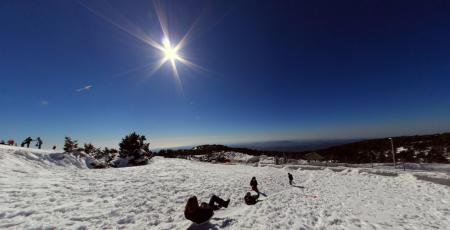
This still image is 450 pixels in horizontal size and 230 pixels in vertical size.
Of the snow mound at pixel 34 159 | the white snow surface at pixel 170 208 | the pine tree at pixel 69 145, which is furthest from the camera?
the pine tree at pixel 69 145

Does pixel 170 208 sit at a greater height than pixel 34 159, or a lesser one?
lesser

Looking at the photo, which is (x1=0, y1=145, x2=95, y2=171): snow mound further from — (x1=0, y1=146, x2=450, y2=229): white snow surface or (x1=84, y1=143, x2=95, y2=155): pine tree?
(x1=84, y1=143, x2=95, y2=155): pine tree

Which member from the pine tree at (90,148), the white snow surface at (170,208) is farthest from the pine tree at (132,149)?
the white snow surface at (170,208)

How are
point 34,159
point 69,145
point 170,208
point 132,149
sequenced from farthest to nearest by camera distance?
point 132,149 → point 69,145 → point 34,159 → point 170,208

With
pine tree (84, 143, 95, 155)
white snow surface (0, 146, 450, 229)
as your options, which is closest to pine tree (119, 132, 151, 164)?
pine tree (84, 143, 95, 155)

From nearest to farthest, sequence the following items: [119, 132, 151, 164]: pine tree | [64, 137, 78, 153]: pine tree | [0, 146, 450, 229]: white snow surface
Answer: [0, 146, 450, 229]: white snow surface, [64, 137, 78, 153]: pine tree, [119, 132, 151, 164]: pine tree

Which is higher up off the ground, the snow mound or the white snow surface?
the snow mound

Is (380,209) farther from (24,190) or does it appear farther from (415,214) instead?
(24,190)

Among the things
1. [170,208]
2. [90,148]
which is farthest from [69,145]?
[170,208]

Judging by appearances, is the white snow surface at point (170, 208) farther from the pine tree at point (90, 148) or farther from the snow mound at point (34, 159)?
the pine tree at point (90, 148)

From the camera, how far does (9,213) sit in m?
6.54

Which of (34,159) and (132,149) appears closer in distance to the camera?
(34,159)

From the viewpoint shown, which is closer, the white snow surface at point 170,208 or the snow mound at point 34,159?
the white snow surface at point 170,208

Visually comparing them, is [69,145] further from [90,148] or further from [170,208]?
[170,208]
